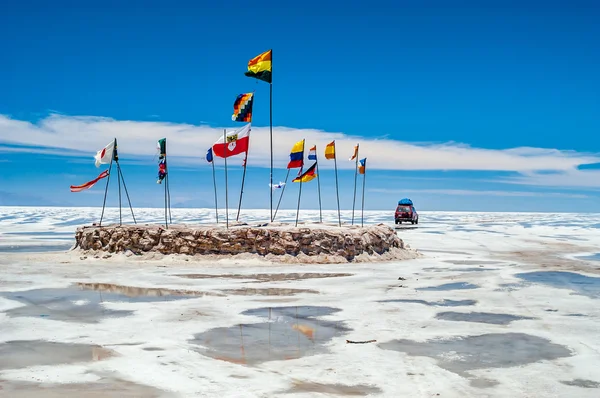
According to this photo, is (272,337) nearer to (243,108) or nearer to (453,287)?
(453,287)

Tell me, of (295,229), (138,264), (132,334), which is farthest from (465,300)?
(138,264)

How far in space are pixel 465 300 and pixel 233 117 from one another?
12837 mm

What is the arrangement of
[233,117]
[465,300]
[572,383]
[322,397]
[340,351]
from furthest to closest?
[233,117] < [465,300] < [340,351] < [572,383] < [322,397]

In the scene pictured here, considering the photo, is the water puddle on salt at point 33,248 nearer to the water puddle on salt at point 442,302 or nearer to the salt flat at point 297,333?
the salt flat at point 297,333

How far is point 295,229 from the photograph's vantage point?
22.8 m

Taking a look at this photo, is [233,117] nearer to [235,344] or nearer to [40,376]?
[235,344]

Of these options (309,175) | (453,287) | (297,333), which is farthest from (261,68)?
(297,333)

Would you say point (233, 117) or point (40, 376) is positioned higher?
point (233, 117)

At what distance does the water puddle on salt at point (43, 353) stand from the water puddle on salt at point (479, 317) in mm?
6498

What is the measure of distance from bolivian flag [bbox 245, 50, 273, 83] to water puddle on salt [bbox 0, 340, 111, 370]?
16.5 metres

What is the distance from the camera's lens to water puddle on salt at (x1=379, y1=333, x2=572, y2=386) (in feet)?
27.2

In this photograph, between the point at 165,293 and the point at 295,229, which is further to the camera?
the point at 295,229

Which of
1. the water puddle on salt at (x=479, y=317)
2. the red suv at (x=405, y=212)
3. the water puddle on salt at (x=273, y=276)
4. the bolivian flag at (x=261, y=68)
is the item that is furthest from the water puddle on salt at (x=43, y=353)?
the red suv at (x=405, y=212)

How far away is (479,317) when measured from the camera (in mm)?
11969
